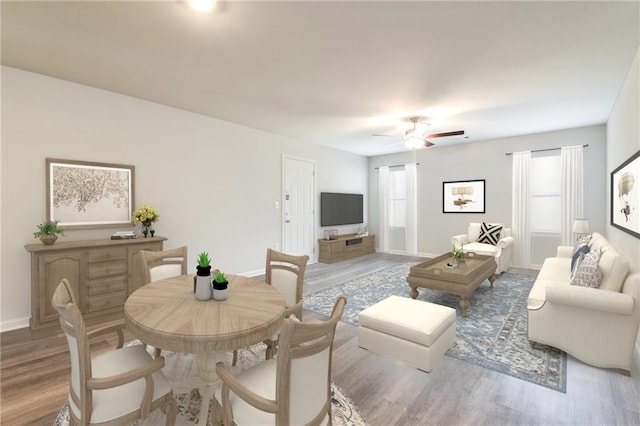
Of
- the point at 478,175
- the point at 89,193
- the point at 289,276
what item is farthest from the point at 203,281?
the point at 478,175

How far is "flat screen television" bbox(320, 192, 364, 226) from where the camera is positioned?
691 centimetres

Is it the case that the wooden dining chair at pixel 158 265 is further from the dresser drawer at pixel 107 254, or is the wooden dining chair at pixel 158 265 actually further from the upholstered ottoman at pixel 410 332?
the upholstered ottoman at pixel 410 332

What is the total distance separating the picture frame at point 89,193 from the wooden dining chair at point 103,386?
2.40 metres

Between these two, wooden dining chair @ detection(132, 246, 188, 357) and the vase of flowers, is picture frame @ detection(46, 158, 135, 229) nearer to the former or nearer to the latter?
the vase of flowers

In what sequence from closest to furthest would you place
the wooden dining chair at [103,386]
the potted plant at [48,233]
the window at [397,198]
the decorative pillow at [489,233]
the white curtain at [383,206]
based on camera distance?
1. the wooden dining chair at [103,386]
2. the potted plant at [48,233]
3. the decorative pillow at [489,233]
4. the window at [397,198]
5. the white curtain at [383,206]

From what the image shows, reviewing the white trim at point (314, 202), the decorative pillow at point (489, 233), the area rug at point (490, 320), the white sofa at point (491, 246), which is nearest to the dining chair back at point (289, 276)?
the area rug at point (490, 320)

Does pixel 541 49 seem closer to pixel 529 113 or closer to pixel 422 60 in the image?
pixel 422 60

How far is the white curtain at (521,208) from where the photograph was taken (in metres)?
5.98

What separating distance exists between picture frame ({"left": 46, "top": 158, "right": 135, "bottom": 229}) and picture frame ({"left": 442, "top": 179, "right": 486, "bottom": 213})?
6.43 m

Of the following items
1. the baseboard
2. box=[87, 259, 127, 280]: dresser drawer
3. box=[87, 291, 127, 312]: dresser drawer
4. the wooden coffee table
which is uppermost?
box=[87, 259, 127, 280]: dresser drawer

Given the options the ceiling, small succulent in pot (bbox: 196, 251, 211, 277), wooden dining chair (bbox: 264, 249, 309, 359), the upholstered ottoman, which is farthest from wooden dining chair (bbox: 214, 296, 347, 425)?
the ceiling

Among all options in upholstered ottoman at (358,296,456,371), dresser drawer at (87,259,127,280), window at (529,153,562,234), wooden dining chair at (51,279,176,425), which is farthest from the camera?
window at (529,153,562,234)

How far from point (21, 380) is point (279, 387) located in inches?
97.6

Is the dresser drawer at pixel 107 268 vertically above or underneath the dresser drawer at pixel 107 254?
underneath
